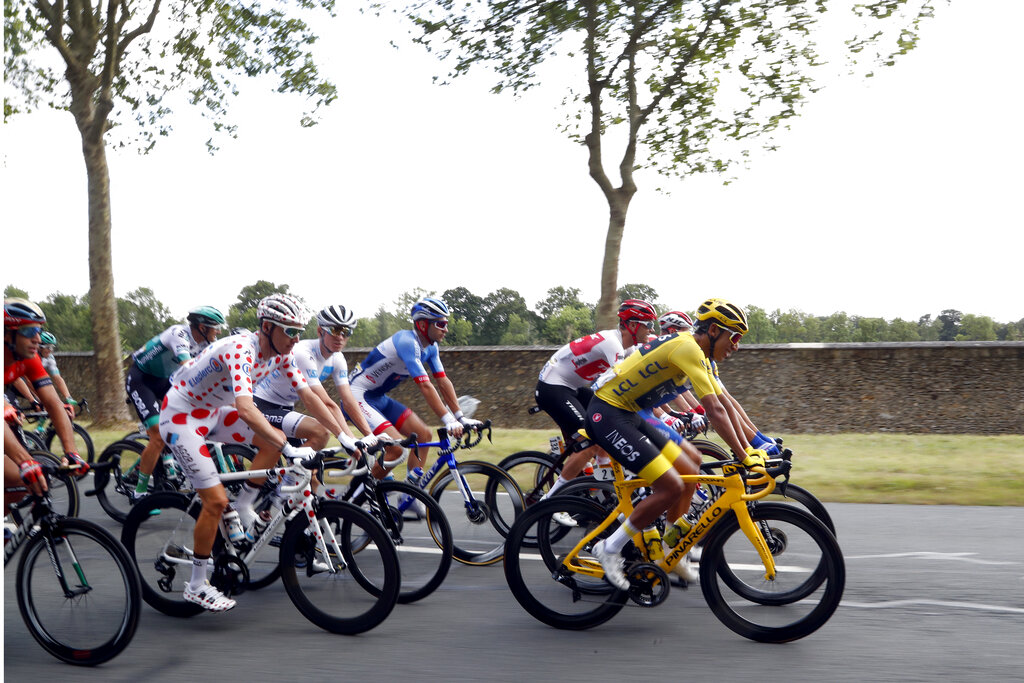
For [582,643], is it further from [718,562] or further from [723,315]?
[723,315]

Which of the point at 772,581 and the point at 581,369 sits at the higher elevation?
the point at 581,369

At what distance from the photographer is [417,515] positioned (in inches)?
222

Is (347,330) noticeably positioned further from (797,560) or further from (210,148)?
(210,148)

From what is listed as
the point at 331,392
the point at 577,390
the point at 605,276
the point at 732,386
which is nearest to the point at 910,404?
the point at 732,386

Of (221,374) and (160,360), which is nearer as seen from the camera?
(221,374)

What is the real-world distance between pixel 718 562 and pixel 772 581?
1.00 feet

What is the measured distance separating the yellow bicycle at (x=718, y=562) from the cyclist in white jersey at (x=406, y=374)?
82.5 inches

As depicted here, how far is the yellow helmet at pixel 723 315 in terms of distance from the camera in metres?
5.07

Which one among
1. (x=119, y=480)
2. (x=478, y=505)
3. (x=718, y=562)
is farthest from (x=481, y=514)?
(x=119, y=480)

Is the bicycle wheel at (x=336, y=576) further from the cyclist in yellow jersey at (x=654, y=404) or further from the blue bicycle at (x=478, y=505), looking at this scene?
the blue bicycle at (x=478, y=505)

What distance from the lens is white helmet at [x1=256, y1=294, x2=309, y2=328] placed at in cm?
538

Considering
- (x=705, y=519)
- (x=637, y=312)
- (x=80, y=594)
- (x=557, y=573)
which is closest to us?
(x=80, y=594)

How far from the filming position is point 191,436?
5277 mm

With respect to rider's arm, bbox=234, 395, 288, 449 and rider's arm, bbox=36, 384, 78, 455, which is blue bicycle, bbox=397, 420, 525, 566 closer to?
rider's arm, bbox=234, 395, 288, 449
